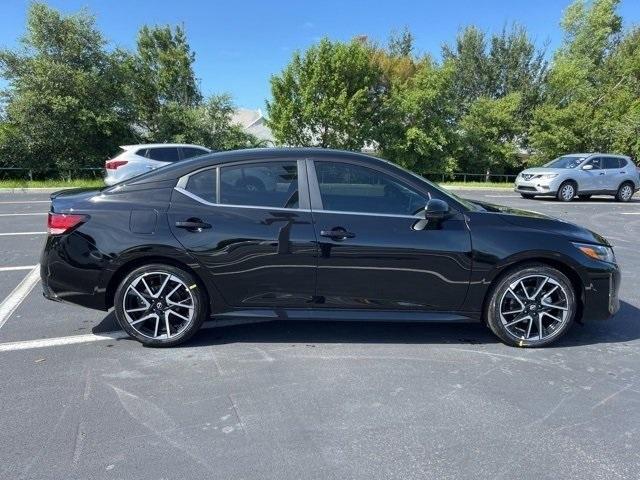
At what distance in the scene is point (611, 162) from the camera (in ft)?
56.4

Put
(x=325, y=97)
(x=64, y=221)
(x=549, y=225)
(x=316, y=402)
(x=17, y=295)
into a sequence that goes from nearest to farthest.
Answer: (x=316, y=402) < (x=64, y=221) < (x=549, y=225) < (x=17, y=295) < (x=325, y=97)

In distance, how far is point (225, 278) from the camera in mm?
3844

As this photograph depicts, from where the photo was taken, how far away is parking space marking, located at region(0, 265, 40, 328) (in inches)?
184

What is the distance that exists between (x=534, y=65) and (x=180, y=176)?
36.4 metres

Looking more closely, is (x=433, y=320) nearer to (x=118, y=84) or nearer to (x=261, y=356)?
(x=261, y=356)

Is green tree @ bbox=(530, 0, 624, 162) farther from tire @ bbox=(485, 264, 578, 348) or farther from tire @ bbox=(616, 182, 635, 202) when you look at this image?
tire @ bbox=(485, 264, 578, 348)

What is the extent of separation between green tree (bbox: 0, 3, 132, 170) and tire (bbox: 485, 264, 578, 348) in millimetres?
21094

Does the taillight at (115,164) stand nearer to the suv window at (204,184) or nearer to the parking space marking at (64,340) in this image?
the parking space marking at (64,340)

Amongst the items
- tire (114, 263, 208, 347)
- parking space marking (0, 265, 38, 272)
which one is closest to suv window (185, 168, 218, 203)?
tire (114, 263, 208, 347)

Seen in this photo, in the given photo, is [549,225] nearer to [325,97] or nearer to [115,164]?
[115,164]

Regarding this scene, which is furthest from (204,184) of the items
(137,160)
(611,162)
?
(611,162)

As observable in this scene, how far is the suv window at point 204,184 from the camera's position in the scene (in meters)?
3.89

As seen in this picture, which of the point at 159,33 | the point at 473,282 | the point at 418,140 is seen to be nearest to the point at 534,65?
the point at 418,140

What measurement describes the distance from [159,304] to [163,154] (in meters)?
12.0
